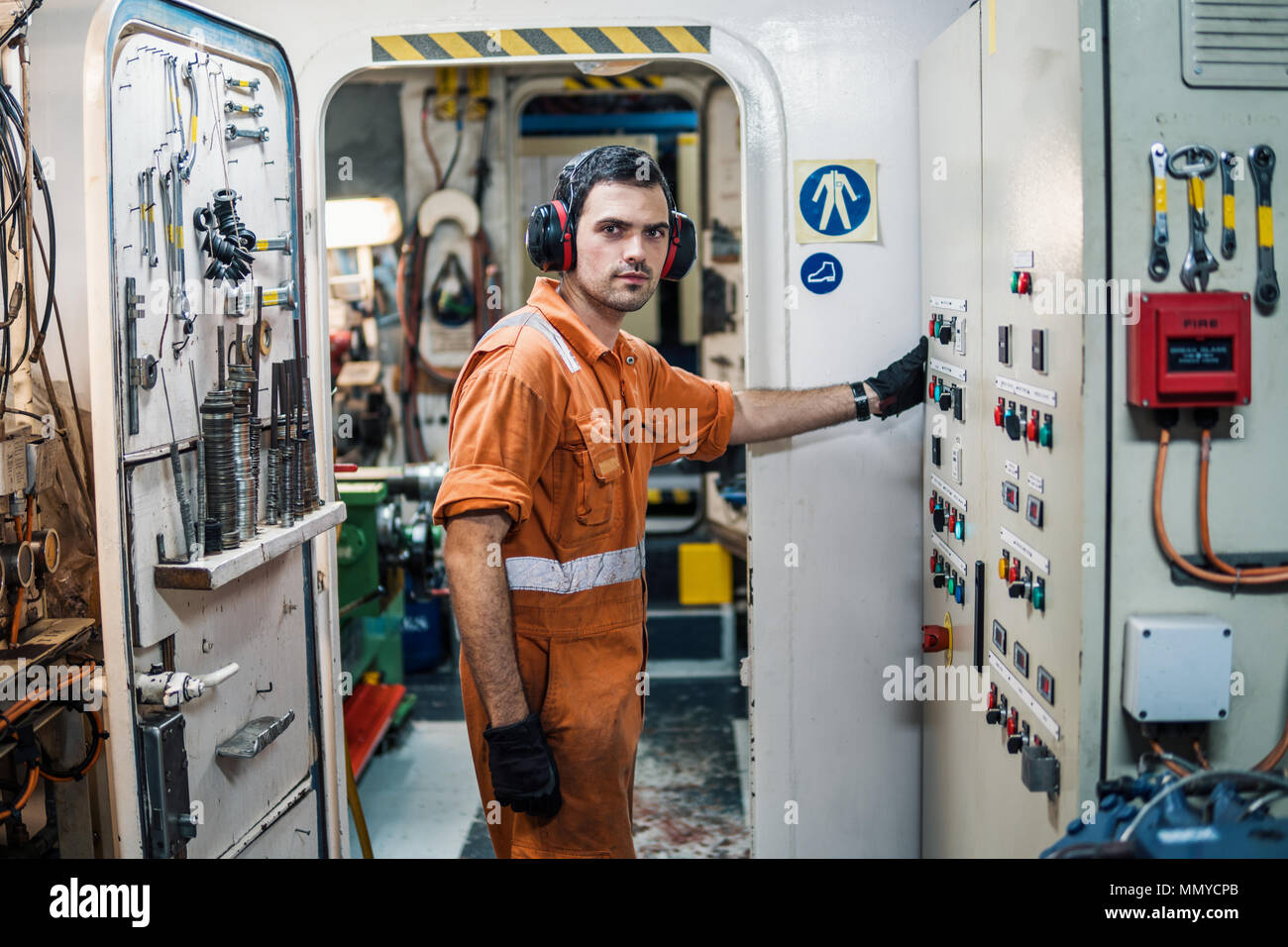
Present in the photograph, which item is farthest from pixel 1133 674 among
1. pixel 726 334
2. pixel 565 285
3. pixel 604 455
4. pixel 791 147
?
pixel 726 334

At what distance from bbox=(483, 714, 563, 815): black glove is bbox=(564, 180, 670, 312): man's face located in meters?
0.93

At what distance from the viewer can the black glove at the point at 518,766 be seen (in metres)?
2.24

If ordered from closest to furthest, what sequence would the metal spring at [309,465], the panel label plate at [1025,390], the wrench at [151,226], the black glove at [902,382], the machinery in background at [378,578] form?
the panel label plate at [1025,390] → the wrench at [151,226] → the metal spring at [309,465] → the black glove at [902,382] → the machinery in background at [378,578]

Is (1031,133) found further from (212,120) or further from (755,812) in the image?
(755,812)

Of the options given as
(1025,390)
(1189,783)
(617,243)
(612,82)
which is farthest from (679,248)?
(612,82)

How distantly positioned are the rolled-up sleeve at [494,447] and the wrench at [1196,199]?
120 centimetres

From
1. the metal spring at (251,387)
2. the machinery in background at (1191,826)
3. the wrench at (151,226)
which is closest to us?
the machinery in background at (1191,826)

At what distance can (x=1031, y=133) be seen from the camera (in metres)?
1.99

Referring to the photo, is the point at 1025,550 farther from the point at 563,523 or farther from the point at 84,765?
the point at 84,765

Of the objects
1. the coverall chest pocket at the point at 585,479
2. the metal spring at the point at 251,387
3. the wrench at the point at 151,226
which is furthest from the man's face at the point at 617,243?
the wrench at the point at 151,226

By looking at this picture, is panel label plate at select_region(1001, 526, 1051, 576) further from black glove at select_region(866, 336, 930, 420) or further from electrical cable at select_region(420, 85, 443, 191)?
electrical cable at select_region(420, 85, 443, 191)

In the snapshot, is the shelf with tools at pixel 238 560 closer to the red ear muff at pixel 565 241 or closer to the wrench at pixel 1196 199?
the red ear muff at pixel 565 241

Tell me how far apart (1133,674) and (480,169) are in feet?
17.0

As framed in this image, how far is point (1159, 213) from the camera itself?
5.81ft
